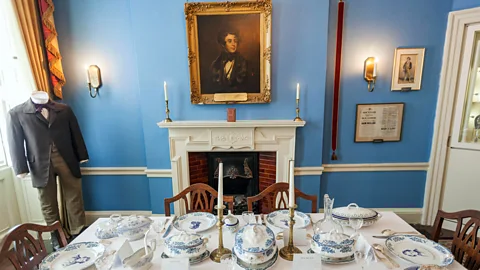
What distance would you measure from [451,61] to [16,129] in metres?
3.89

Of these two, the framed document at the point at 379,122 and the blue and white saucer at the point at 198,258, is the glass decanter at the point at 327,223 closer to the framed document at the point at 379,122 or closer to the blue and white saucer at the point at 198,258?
the blue and white saucer at the point at 198,258

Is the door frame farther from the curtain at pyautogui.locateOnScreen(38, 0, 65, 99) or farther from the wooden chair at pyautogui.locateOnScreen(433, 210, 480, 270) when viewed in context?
the curtain at pyautogui.locateOnScreen(38, 0, 65, 99)

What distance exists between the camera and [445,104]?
2340 mm

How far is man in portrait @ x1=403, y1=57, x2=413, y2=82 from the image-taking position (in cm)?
235

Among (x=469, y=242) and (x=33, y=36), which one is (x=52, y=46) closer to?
(x=33, y=36)

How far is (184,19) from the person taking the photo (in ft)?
7.27

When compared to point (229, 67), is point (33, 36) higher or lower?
higher

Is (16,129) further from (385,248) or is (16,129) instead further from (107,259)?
(385,248)

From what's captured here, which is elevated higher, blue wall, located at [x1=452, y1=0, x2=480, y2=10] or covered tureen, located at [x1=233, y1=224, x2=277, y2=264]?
blue wall, located at [x1=452, y1=0, x2=480, y2=10]

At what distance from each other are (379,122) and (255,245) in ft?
6.93

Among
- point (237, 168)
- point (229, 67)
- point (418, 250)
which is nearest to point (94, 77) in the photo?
point (229, 67)

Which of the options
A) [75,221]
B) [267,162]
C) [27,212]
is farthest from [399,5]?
[27,212]

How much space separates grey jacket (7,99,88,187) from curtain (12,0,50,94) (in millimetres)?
323

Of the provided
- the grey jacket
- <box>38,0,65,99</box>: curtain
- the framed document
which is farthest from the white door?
<box>38,0,65,99</box>: curtain
